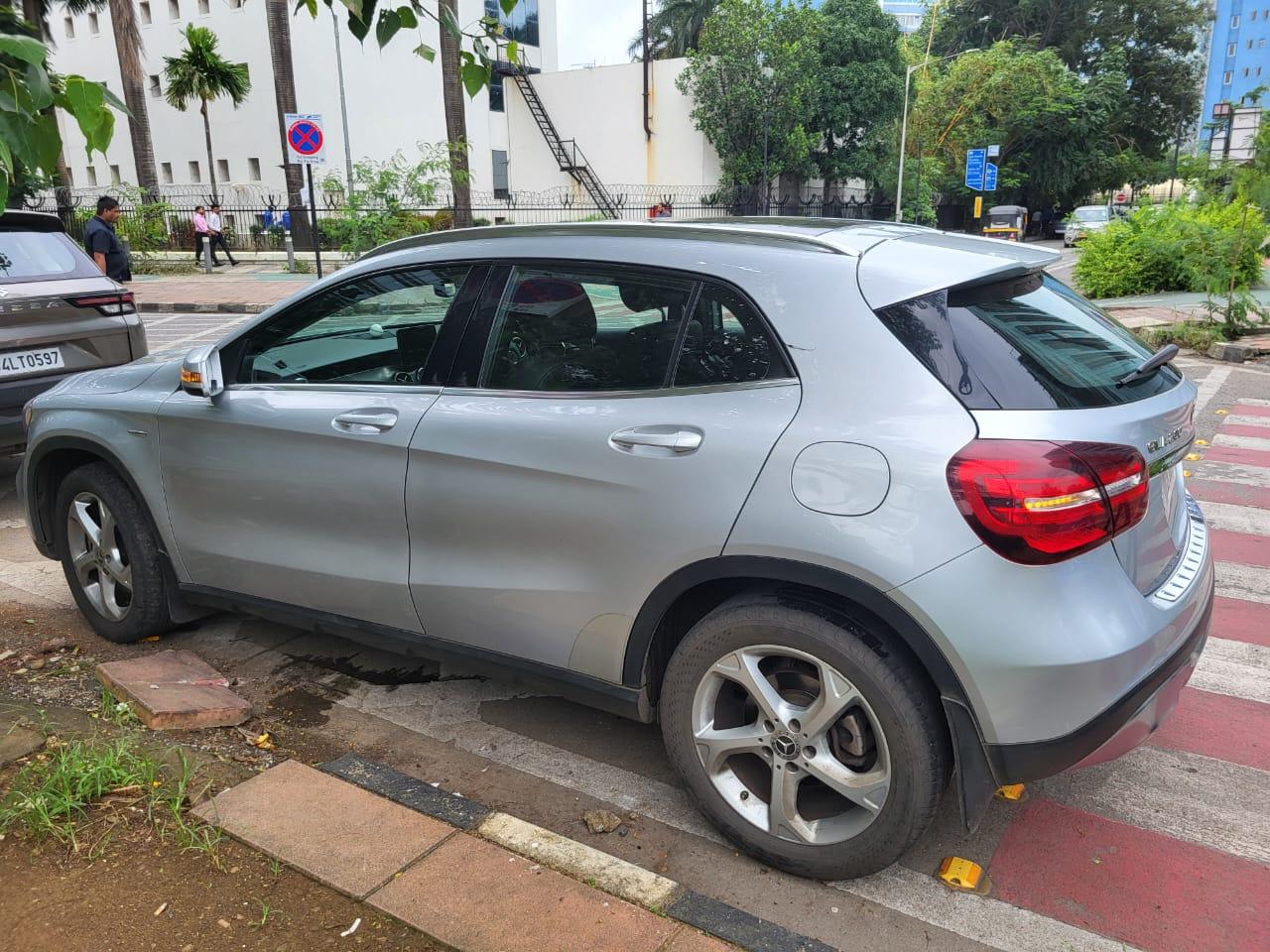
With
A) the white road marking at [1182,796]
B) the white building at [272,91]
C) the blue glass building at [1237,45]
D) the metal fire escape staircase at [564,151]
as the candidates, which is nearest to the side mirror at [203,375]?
the white road marking at [1182,796]

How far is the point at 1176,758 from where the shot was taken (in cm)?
329

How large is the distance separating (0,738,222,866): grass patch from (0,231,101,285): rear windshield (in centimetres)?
421

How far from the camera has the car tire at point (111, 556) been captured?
3.97 m

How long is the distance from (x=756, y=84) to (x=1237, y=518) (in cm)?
3383

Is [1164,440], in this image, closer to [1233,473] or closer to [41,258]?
[1233,473]

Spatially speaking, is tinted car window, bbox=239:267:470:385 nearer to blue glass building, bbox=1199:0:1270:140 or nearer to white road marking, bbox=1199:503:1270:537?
white road marking, bbox=1199:503:1270:537

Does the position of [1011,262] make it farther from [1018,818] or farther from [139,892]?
[139,892]

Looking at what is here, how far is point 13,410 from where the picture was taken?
5906 mm

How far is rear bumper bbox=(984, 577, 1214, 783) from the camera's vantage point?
2.29 m

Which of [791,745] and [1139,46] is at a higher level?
[1139,46]

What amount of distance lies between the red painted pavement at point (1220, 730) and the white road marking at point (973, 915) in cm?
115

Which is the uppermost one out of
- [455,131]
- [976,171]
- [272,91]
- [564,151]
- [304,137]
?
[272,91]

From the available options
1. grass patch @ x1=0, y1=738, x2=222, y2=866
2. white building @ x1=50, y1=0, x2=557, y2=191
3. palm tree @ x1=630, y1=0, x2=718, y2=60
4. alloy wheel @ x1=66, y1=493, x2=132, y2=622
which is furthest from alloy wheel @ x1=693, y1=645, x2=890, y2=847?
palm tree @ x1=630, y1=0, x2=718, y2=60

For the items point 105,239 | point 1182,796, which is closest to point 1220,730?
point 1182,796
